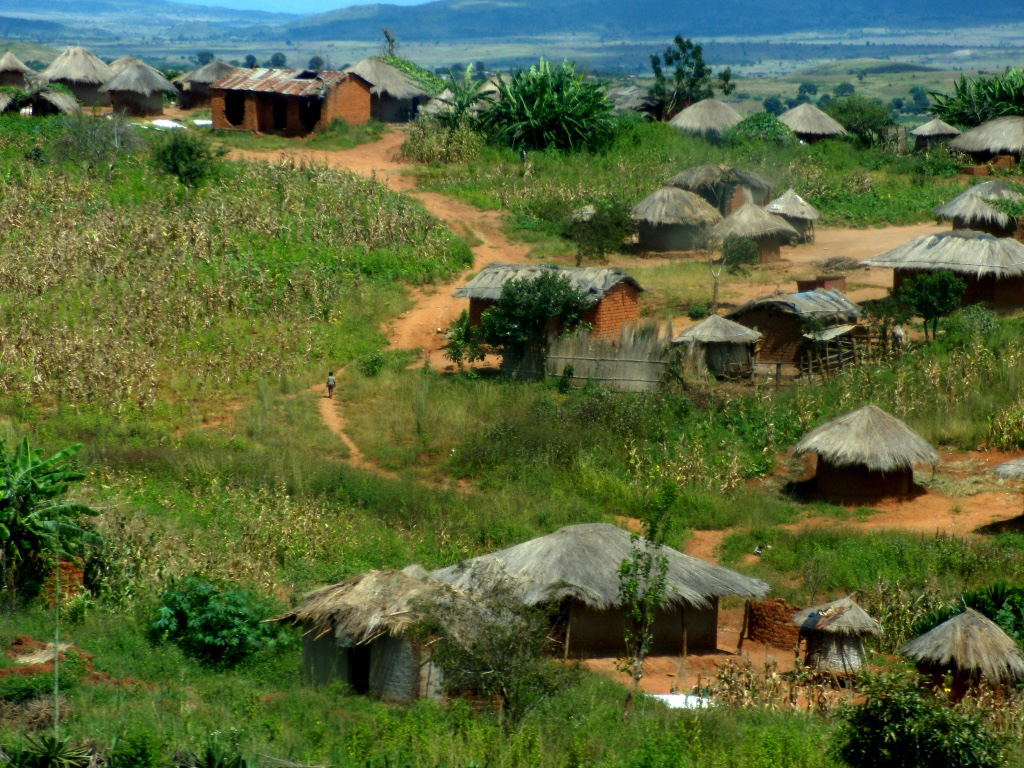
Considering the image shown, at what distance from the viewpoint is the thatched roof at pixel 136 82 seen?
45.2 m

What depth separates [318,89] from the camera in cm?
4047

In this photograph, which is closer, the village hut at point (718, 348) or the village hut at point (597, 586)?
the village hut at point (597, 586)

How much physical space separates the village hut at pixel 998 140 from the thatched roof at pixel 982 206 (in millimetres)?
8470

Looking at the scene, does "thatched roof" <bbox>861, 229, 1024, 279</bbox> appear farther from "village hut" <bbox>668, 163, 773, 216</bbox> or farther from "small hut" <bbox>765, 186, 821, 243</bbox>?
"village hut" <bbox>668, 163, 773, 216</bbox>

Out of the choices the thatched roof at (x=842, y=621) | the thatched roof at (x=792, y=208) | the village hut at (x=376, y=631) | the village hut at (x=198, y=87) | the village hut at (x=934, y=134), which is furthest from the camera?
the village hut at (x=198, y=87)

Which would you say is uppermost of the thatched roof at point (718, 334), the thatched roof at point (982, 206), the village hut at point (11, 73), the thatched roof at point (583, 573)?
the village hut at point (11, 73)

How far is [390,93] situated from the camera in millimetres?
44750

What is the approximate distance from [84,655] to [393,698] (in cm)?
285

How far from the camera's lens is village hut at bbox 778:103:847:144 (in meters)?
45.9

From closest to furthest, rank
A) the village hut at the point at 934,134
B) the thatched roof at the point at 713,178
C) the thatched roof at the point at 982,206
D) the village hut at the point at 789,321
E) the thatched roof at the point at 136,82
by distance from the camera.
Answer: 1. the village hut at the point at 789,321
2. the thatched roof at the point at 982,206
3. the thatched roof at the point at 713,178
4. the thatched roof at the point at 136,82
5. the village hut at the point at 934,134

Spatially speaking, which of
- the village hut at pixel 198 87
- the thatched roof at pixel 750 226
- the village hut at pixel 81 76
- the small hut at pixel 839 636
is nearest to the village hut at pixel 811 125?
the thatched roof at pixel 750 226

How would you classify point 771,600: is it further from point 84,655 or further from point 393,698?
point 84,655

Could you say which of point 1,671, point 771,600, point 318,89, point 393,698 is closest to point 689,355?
point 771,600

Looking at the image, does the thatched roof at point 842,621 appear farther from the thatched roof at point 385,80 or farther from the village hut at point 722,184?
the thatched roof at point 385,80
